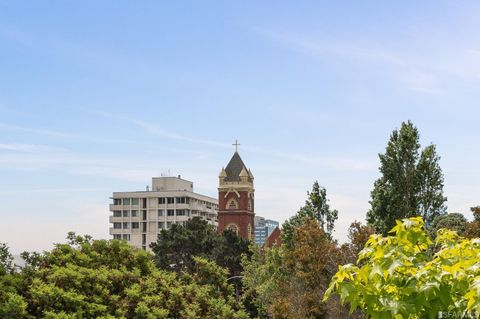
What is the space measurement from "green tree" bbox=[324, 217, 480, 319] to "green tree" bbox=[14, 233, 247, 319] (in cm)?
934

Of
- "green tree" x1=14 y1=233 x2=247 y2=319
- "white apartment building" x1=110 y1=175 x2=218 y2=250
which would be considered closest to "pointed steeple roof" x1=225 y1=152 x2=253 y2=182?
"white apartment building" x1=110 y1=175 x2=218 y2=250

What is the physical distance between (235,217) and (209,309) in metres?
81.7

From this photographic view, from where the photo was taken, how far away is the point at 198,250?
69938mm

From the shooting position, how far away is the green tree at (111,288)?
15.4m

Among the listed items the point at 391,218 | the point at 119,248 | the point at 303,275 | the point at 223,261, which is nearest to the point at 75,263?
the point at 119,248

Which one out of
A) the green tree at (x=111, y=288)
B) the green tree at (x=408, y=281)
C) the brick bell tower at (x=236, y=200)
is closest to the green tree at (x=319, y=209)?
the green tree at (x=111, y=288)

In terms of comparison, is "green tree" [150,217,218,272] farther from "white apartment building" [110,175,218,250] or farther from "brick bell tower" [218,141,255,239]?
"white apartment building" [110,175,218,250]

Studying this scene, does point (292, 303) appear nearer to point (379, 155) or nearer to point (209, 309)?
point (379, 155)

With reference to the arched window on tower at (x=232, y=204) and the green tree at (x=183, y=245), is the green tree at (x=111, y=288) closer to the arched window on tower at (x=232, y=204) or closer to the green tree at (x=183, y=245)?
the green tree at (x=183, y=245)

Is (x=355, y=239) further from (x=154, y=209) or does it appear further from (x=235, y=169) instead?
(x=154, y=209)

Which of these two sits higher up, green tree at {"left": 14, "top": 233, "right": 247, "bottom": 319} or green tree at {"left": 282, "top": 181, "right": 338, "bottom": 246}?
green tree at {"left": 282, "top": 181, "right": 338, "bottom": 246}

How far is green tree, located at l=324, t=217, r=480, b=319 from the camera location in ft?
21.7

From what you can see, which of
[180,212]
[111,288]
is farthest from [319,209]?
[180,212]

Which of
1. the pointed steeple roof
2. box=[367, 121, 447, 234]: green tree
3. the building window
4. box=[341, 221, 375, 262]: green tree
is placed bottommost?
box=[341, 221, 375, 262]: green tree
